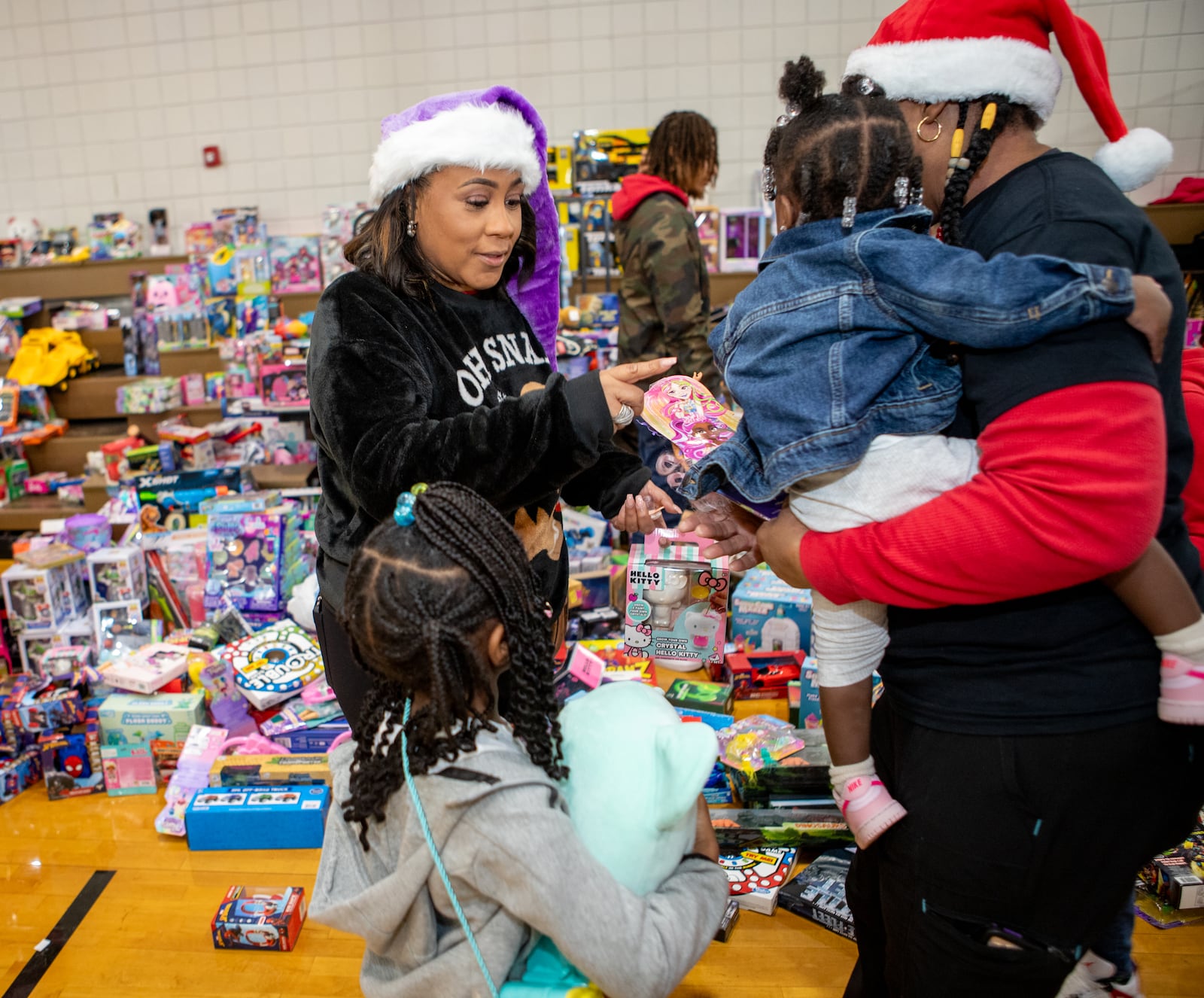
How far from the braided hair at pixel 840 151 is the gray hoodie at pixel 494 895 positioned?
76cm

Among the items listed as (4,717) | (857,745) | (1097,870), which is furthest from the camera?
(4,717)

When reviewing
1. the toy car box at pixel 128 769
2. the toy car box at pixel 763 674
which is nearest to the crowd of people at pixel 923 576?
the toy car box at pixel 763 674

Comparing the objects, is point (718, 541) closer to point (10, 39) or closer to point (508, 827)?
point (508, 827)

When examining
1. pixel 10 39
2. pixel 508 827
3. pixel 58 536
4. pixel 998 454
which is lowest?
pixel 58 536

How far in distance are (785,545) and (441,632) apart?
454mm

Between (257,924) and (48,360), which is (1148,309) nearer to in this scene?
(257,924)

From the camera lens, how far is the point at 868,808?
3.99 ft

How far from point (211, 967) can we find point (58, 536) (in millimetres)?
2305

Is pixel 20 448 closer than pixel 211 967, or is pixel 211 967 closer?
pixel 211 967

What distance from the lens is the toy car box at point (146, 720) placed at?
2.82m

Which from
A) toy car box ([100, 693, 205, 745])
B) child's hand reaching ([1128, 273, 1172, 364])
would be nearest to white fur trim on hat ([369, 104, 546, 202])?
child's hand reaching ([1128, 273, 1172, 364])

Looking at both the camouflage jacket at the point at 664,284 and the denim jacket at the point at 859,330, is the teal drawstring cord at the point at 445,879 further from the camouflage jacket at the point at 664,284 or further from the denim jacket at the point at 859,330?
the camouflage jacket at the point at 664,284

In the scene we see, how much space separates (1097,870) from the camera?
3.58ft

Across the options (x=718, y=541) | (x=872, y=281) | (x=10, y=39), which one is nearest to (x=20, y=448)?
(x=10, y=39)
